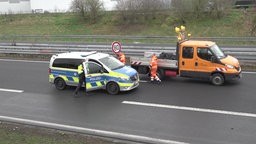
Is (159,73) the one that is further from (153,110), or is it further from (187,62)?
(153,110)

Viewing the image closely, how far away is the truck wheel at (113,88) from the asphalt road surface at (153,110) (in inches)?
9.3

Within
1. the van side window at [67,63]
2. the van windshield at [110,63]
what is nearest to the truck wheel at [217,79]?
the van windshield at [110,63]

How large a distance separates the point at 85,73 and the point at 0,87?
4890 millimetres

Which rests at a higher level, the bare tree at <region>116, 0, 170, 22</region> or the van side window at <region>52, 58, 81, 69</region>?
the bare tree at <region>116, 0, 170, 22</region>

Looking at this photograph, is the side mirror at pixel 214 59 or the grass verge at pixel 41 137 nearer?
the grass verge at pixel 41 137

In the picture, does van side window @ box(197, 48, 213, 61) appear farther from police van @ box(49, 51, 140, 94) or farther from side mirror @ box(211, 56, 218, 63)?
police van @ box(49, 51, 140, 94)

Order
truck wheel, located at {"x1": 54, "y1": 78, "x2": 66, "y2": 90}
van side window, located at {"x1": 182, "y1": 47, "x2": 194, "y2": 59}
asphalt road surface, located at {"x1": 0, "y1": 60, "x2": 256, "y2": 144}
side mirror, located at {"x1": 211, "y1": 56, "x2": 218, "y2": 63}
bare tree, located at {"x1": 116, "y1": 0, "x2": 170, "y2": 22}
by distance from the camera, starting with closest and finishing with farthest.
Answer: asphalt road surface, located at {"x1": 0, "y1": 60, "x2": 256, "y2": 144}
side mirror, located at {"x1": 211, "y1": 56, "x2": 218, "y2": 63}
van side window, located at {"x1": 182, "y1": 47, "x2": 194, "y2": 59}
truck wheel, located at {"x1": 54, "y1": 78, "x2": 66, "y2": 90}
bare tree, located at {"x1": 116, "y1": 0, "x2": 170, "y2": 22}

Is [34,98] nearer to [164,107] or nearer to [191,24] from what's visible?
[164,107]

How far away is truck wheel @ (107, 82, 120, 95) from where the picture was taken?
1404 centimetres

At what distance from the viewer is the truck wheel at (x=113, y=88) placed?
14.0 meters

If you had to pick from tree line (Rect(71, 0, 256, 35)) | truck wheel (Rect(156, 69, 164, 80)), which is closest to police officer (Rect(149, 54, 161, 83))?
truck wheel (Rect(156, 69, 164, 80))

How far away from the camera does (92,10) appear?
48.0 m

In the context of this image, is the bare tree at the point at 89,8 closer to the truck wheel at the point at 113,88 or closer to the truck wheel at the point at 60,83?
the truck wheel at the point at 60,83

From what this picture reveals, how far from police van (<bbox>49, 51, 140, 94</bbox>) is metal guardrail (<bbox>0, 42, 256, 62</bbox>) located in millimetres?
5293
